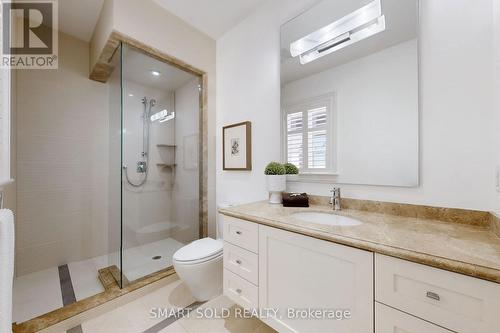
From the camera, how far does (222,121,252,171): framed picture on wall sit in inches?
74.4

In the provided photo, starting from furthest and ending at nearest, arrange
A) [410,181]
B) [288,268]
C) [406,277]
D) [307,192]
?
[307,192]
[410,181]
[288,268]
[406,277]

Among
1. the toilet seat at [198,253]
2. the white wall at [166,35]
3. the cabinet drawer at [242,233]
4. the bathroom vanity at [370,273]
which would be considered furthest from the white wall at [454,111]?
the white wall at [166,35]

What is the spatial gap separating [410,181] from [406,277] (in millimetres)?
630

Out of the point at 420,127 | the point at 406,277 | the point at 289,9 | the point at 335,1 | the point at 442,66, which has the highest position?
the point at 289,9

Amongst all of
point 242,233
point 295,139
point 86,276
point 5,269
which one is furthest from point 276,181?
point 86,276

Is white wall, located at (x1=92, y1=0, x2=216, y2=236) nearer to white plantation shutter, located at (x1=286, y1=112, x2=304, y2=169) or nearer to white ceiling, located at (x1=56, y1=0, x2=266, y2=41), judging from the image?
white ceiling, located at (x1=56, y1=0, x2=266, y2=41)

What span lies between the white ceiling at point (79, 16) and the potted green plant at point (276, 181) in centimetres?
211

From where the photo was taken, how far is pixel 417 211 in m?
1.07

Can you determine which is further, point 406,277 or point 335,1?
point 335,1

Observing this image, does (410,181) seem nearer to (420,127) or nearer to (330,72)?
(420,127)

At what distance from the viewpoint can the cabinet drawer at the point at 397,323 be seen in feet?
2.09

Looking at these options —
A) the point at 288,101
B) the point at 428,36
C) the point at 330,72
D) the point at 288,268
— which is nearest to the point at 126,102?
the point at 288,101

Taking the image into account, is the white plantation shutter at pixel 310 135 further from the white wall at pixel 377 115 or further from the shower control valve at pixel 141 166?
the shower control valve at pixel 141 166

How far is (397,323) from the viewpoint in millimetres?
683
